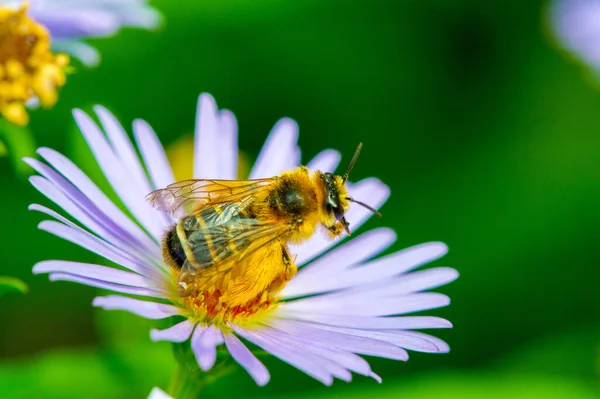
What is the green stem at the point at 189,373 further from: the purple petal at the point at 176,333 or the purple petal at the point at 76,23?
the purple petal at the point at 76,23

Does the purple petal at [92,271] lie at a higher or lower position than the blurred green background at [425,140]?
lower

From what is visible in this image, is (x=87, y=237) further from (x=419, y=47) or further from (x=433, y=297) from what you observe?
(x=419, y=47)

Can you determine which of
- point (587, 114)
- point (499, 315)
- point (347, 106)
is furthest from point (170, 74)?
point (587, 114)

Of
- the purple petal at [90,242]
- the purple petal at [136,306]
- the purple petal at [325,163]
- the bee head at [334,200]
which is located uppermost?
the purple petal at [325,163]

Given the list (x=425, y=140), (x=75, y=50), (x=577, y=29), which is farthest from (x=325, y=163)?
(x=577, y=29)

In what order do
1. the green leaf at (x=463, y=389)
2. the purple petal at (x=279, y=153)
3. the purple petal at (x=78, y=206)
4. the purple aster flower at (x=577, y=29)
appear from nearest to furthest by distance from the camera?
the purple petal at (x=78, y=206)
the purple petal at (x=279, y=153)
the green leaf at (x=463, y=389)
the purple aster flower at (x=577, y=29)

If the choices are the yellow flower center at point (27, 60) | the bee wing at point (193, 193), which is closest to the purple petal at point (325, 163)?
the bee wing at point (193, 193)

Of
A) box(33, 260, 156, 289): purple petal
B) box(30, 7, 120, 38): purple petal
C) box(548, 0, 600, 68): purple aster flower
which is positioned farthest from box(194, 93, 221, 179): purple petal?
box(548, 0, 600, 68): purple aster flower
